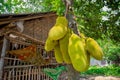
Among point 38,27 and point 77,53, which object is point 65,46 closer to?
point 77,53

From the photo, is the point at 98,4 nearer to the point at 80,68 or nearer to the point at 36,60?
the point at 36,60

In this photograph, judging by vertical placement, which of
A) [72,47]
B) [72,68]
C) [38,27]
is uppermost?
[38,27]

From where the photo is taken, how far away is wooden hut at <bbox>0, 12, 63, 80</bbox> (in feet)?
19.4

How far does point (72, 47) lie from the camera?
130cm

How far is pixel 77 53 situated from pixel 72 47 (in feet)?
0.22

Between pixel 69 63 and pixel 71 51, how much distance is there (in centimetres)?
7

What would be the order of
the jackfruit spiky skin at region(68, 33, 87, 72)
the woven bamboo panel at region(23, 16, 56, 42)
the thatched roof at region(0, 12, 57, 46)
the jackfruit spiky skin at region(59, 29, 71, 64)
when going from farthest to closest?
the woven bamboo panel at region(23, 16, 56, 42)
the thatched roof at region(0, 12, 57, 46)
the jackfruit spiky skin at region(59, 29, 71, 64)
the jackfruit spiky skin at region(68, 33, 87, 72)

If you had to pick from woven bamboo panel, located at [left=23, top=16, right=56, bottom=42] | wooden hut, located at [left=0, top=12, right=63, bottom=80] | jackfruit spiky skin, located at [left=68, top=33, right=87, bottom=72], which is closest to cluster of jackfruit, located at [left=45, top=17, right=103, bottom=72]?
jackfruit spiky skin, located at [left=68, top=33, right=87, bottom=72]

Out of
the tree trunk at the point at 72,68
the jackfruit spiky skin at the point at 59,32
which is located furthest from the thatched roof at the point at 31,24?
the tree trunk at the point at 72,68

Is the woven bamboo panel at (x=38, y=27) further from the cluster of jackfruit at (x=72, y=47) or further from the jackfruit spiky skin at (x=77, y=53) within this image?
the jackfruit spiky skin at (x=77, y=53)

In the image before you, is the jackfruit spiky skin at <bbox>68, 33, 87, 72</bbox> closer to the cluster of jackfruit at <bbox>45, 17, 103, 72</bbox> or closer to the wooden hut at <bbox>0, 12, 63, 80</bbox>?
the cluster of jackfruit at <bbox>45, 17, 103, 72</bbox>

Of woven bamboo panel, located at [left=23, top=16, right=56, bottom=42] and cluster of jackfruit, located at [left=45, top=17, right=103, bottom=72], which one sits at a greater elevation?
woven bamboo panel, located at [left=23, top=16, right=56, bottom=42]

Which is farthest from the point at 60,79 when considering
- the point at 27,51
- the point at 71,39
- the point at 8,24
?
the point at 71,39

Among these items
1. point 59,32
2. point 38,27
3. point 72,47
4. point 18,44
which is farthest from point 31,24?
point 72,47
